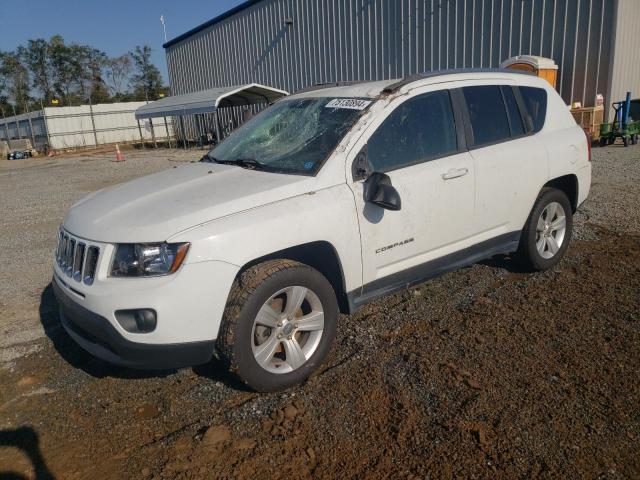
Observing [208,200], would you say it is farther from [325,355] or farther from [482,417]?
[482,417]

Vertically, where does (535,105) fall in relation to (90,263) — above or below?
above

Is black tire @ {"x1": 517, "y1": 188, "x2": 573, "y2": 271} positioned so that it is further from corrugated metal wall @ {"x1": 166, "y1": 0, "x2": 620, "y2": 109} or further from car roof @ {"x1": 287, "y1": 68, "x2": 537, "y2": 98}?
corrugated metal wall @ {"x1": 166, "y1": 0, "x2": 620, "y2": 109}

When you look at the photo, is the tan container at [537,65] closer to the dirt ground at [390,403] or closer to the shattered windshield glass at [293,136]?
the dirt ground at [390,403]

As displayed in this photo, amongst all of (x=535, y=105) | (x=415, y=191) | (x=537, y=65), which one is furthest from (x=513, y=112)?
(x=537, y=65)

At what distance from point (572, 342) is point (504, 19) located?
581 inches

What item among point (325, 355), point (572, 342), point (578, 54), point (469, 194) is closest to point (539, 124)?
point (469, 194)

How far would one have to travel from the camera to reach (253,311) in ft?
9.64

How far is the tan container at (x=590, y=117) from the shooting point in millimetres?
14555

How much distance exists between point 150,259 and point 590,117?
15.0 meters

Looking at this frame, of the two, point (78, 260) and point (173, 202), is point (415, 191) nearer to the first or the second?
point (173, 202)

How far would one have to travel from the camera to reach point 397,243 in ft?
11.7

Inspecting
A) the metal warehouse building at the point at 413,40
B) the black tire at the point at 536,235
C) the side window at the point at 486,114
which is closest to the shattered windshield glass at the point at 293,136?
the side window at the point at 486,114

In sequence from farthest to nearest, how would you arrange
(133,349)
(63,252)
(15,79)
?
1. (15,79)
2. (63,252)
3. (133,349)

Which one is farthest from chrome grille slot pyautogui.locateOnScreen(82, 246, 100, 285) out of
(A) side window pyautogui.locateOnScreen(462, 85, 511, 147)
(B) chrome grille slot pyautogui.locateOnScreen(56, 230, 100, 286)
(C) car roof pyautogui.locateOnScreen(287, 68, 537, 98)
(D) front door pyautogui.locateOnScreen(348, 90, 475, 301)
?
(A) side window pyautogui.locateOnScreen(462, 85, 511, 147)
